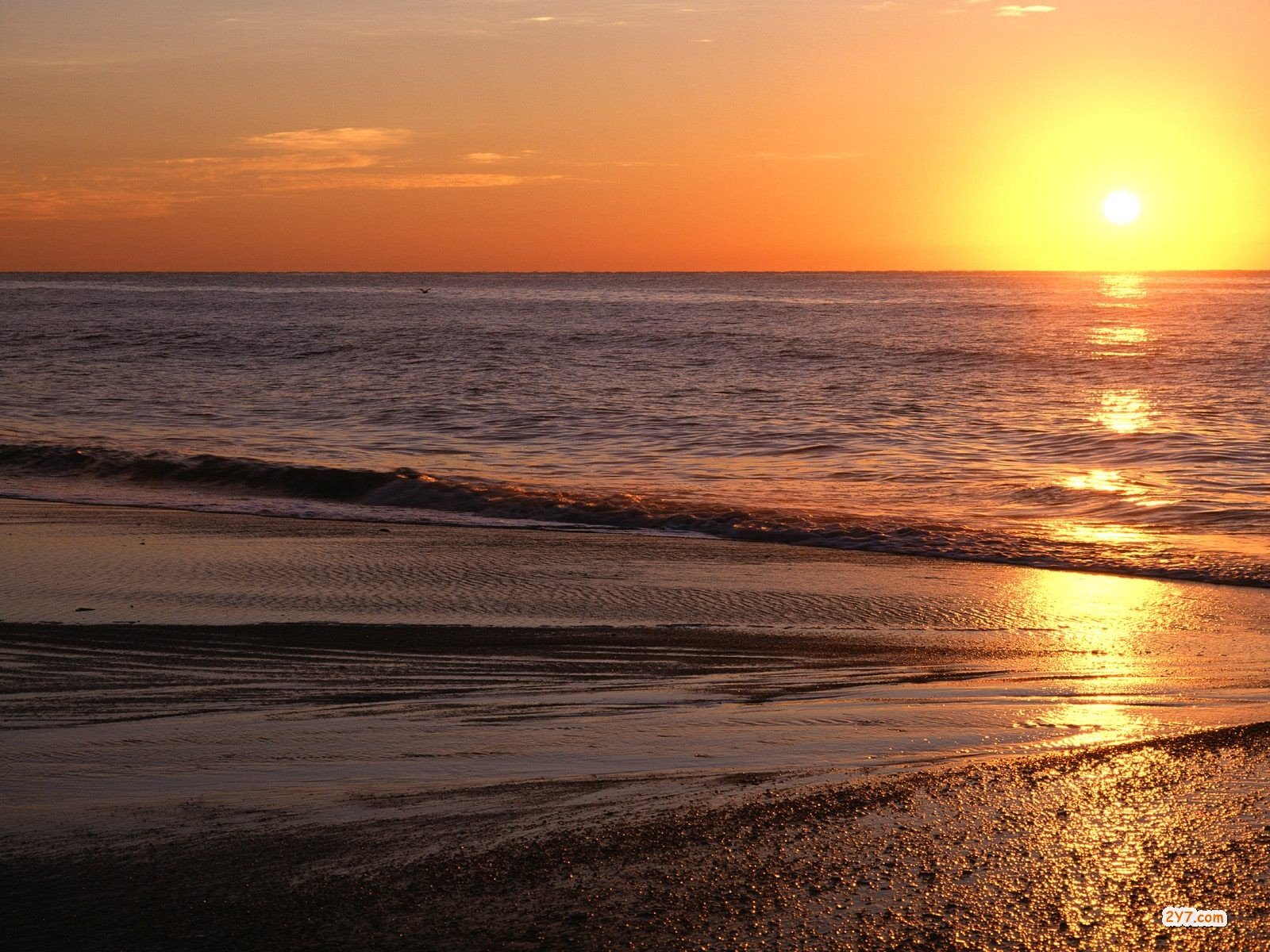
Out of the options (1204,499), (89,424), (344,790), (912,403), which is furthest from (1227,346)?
(344,790)

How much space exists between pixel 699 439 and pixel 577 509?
5.95 meters

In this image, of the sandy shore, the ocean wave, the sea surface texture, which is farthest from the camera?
the sea surface texture

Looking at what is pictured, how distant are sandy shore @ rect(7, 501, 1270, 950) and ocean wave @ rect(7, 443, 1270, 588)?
63.9 inches

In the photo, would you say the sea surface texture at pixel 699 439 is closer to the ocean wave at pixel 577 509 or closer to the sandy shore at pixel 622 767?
the ocean wave at pixel 577 509

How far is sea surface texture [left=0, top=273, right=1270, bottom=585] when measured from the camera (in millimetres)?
10742

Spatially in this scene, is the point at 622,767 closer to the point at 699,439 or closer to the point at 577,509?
the point at 577,509

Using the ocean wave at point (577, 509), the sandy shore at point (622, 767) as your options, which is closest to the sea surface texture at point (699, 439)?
the ocean wave at point (577, 509)

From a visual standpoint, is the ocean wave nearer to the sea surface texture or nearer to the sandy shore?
the sea surface texture

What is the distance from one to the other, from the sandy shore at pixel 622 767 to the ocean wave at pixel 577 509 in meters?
1.62

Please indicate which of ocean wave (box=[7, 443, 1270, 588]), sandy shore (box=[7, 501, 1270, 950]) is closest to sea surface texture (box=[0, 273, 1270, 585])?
ocean wave (box=[7, 443, 1270, 588])

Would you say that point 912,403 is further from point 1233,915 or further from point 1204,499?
point 1233,915

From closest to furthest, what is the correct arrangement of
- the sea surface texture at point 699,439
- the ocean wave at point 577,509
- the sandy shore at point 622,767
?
1. the sandy shore at point 622,767
2. the ocean wave at point 577,509
3. the sea surface texture at point 699,439

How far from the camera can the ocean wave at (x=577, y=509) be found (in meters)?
8.94

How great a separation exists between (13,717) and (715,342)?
39526mm
